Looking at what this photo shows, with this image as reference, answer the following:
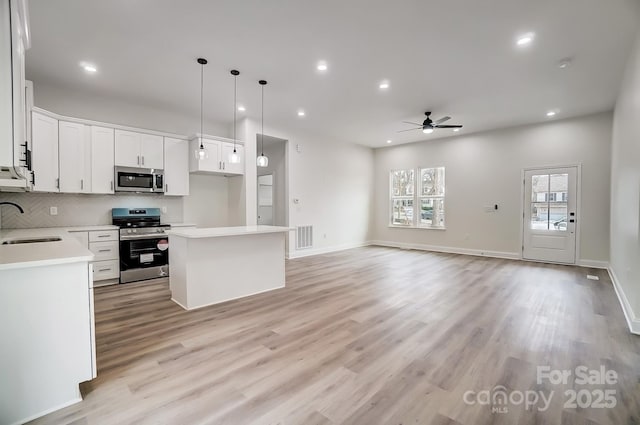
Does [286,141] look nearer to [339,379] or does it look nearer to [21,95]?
[21,95]

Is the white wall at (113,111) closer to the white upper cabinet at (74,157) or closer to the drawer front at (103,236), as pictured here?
the white upper cabinet at (74,157)

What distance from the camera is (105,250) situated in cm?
449

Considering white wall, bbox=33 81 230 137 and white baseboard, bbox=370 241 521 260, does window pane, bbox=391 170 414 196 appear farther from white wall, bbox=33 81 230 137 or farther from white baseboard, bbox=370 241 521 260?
white wall, bbox=33 81 230 137

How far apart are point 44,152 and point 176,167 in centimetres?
179

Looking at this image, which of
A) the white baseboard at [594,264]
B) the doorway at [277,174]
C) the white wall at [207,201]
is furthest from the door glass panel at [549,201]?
the white wall at [207,201]

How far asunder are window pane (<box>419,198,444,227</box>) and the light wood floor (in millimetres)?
3584

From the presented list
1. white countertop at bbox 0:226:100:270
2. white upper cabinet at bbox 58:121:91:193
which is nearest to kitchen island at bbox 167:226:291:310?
white countertop at bbox 0:226:100:270

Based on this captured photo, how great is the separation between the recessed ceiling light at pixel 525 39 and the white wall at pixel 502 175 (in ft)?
13.0

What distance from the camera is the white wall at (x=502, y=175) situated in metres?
5.71

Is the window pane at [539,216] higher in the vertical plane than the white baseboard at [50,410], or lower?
higher

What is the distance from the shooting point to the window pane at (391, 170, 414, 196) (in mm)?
8461

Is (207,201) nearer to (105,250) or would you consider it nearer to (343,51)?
(105,250)

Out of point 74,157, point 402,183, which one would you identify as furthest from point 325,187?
point 74,157

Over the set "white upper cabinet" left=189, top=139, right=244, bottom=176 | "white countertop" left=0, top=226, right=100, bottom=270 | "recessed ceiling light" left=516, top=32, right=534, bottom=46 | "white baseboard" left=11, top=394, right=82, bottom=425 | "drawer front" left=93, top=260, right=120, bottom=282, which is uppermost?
"recessed ceiling light" left=516, top=32, right=534, bottom=46
